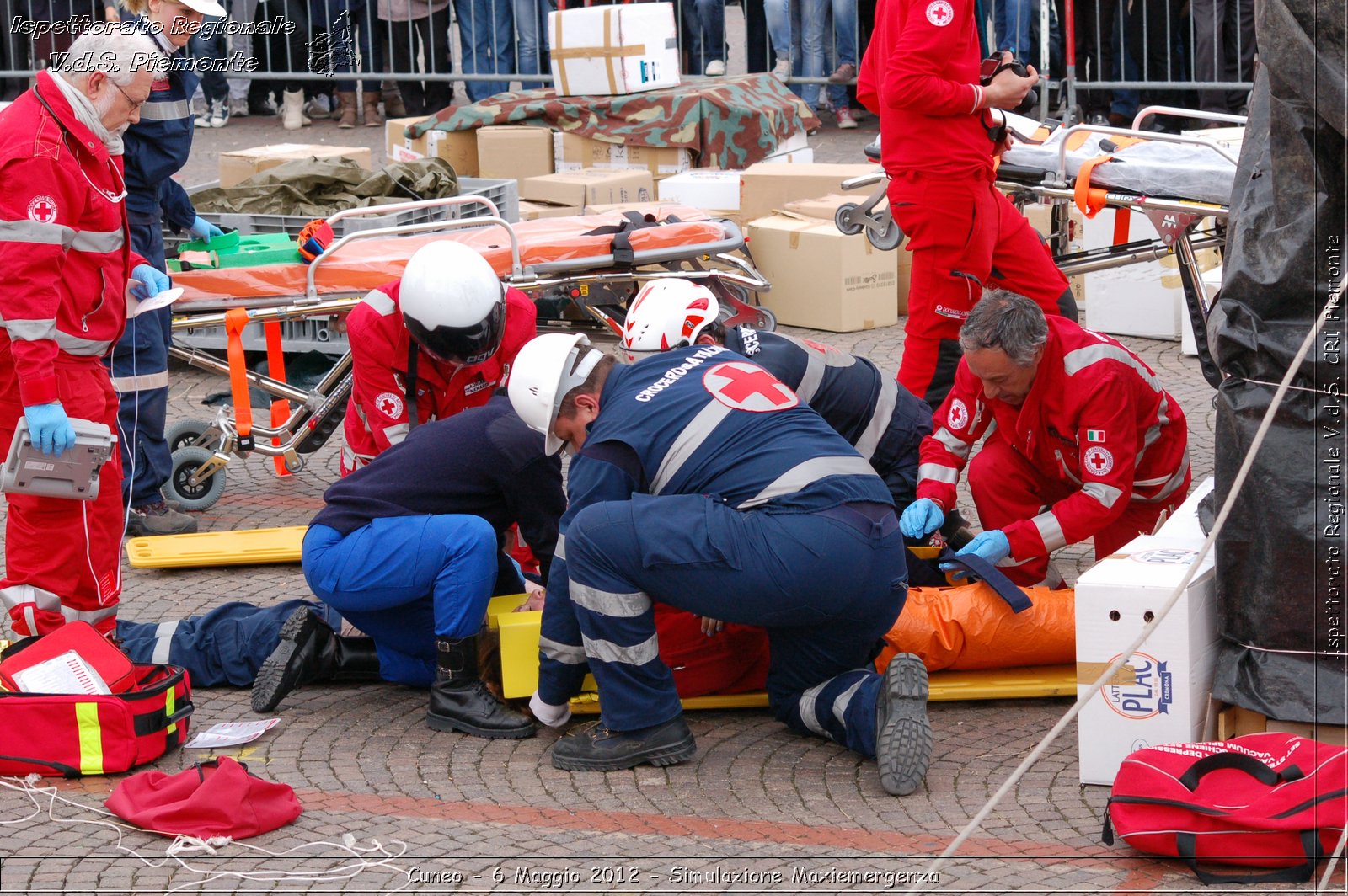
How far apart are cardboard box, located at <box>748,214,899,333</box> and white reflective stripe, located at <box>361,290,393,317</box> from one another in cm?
408

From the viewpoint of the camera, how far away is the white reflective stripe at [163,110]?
6.37 meters

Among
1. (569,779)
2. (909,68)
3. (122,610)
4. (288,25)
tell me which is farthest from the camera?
(288,25)

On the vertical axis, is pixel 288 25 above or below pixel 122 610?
above

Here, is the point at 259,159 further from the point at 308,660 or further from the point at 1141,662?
the point at 1141,662

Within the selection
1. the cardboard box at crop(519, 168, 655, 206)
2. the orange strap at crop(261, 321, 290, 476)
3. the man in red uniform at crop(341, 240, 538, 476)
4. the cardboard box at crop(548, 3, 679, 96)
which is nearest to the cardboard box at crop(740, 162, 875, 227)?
the cardboard box at crop(519, 168, 655, 206)

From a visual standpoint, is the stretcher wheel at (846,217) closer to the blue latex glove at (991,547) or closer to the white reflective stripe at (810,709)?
the blue latex glove at (991,547)

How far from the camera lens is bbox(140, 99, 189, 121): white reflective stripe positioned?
637cm

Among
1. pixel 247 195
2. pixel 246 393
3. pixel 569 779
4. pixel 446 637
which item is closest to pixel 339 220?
pixel 247 195

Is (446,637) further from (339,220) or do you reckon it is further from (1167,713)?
(339,220)

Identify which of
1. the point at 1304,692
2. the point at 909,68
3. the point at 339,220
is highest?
the point at 909,68

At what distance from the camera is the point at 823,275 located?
9.20 meters

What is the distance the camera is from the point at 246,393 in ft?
22.1

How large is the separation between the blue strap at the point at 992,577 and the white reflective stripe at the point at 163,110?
3541 mm

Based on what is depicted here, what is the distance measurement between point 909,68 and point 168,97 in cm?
289
